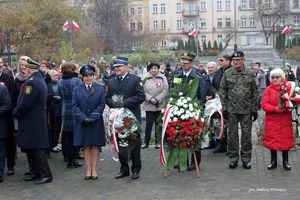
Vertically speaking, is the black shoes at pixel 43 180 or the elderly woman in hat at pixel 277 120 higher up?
the elderly woman in hat at pixel 277 120

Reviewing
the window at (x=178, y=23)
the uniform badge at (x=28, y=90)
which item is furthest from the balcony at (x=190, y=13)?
the uniform badge at (x=28, y=90)

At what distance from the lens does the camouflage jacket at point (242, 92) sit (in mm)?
8320

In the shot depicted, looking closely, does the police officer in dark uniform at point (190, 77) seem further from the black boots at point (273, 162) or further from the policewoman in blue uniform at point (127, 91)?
the black boots at point (273, 162)

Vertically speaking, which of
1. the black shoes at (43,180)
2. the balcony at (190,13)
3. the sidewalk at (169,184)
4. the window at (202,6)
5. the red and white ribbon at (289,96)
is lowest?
the sidewalk at (169,184)

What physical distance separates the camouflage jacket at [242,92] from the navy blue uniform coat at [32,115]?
3250mm

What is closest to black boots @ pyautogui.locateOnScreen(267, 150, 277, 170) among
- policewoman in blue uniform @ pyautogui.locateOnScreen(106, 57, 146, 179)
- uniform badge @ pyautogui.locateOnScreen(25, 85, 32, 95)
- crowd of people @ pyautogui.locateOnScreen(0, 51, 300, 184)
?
crowd of people @ pyautogui.locateOnScreen(0, 51, 300, 184)


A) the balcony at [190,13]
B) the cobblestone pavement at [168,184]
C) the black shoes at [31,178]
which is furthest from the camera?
the balcony at [190,13]

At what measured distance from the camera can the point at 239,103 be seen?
27.3ft

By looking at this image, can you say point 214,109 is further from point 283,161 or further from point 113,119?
point 113,119

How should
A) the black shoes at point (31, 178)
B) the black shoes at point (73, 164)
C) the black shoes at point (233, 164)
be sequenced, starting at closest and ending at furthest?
the black shoes at point (31, 178), the black shoes at point (233, 164), the black shoes at point (73, 164)

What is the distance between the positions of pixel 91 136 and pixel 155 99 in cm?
271

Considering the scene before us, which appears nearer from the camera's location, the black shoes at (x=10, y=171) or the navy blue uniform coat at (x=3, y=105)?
the navy blue uniform coat at (x=3, y=105)

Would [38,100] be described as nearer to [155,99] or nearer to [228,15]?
[155,99]

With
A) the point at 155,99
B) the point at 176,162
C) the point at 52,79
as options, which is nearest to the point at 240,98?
the point at 176,162
